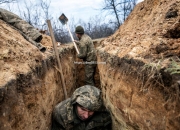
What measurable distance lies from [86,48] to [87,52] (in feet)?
0.60

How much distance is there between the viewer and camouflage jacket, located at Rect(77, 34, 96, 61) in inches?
230

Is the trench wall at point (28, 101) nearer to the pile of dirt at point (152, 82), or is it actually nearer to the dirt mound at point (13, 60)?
the dirt mound at point (13, 60)

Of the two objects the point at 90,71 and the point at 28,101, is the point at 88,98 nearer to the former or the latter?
the point at 28,101

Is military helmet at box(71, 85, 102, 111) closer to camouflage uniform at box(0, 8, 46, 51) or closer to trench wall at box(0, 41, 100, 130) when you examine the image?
trench wall at box(0, 41, 100, 130)

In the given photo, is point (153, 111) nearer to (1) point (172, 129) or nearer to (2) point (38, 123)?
(1) point (172, 129)

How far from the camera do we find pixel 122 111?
245 cm

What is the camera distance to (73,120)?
309 centimetres

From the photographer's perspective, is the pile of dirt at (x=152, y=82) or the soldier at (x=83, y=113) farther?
the soldier at (x=83, y=113)

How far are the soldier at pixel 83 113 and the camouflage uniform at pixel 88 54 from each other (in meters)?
2.85

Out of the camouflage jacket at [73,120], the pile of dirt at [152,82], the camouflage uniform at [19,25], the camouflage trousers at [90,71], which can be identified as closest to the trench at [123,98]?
the pile of dirt at [152,82]

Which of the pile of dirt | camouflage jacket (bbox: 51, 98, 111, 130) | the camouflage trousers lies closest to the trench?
the pile of dirt

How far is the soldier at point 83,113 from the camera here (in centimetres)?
295

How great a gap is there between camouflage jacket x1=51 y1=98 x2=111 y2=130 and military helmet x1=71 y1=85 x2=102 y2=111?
0.75 feet

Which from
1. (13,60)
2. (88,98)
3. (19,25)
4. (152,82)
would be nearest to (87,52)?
(19,25)
